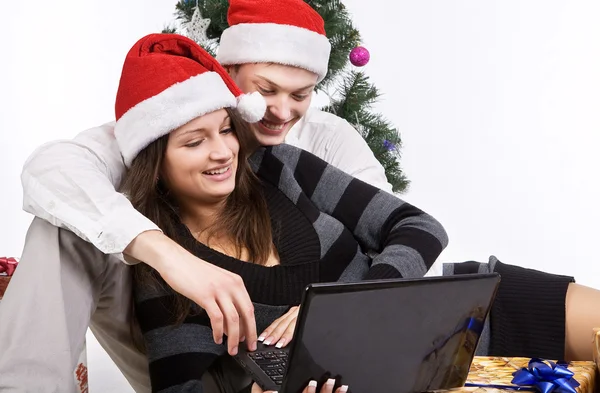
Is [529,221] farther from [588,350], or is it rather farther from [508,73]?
[588,350]

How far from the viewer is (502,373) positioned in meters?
1.44

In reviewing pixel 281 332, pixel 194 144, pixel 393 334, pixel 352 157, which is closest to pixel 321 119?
pixel 352 157

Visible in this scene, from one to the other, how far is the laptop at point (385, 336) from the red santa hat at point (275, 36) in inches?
45.8

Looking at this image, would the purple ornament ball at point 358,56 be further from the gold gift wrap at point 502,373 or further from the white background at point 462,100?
the gold gift wrap at point 502,373

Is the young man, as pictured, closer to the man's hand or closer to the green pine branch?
the man's hand

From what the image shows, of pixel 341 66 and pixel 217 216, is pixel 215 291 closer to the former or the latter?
pixel 217 216

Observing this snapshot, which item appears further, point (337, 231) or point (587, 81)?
point (587, 81)

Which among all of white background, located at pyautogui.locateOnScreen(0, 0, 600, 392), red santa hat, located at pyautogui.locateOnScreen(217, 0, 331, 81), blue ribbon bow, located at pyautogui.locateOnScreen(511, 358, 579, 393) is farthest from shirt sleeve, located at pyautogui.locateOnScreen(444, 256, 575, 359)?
white background, located at pyautogui.locateOnScreen(0, 0, 600, 392)

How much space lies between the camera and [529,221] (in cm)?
454

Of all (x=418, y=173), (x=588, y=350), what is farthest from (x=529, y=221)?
(x=588, y=350)

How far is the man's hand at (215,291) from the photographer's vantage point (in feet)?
4.15

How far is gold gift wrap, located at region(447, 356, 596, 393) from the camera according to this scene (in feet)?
4.53

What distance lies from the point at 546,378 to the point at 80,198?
90 centimetres

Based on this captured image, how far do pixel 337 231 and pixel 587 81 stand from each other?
320cm
